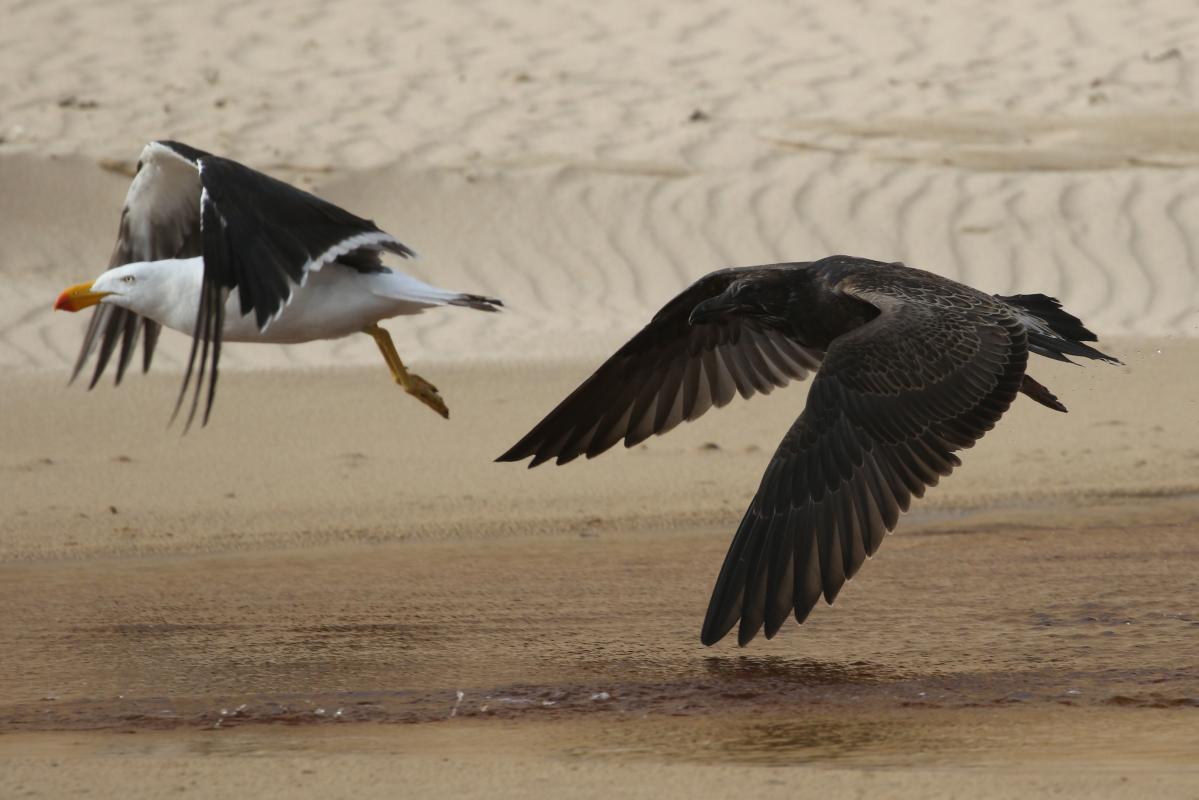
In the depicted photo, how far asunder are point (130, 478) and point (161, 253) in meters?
1.08

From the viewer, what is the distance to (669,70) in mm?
14352

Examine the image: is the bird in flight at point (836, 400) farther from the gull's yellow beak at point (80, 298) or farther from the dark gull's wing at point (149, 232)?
the dark gull's wing at point (149, 232)

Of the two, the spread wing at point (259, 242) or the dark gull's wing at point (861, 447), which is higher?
the spread wing at point (259, 242)

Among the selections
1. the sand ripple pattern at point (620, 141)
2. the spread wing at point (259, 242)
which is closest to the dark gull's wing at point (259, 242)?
the spread wing at point (259, 242)

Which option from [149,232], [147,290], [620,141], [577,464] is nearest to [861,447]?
[147,290]

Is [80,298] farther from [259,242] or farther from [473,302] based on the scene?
[473,302]

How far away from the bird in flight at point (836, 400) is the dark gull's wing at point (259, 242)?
0.96 meters

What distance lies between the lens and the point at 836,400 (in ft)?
19.7

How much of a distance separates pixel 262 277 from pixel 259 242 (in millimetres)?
141

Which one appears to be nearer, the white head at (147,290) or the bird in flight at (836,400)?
the bird in flight at (836,400)

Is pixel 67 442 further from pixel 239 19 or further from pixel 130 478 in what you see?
pixel 239 19

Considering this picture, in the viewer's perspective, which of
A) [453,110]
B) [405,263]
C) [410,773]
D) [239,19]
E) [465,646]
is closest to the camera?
[410,773]

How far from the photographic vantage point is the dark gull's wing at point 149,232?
8.14 meters

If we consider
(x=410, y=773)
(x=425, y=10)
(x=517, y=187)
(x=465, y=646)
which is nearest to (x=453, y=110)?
(x=517, y=187)
